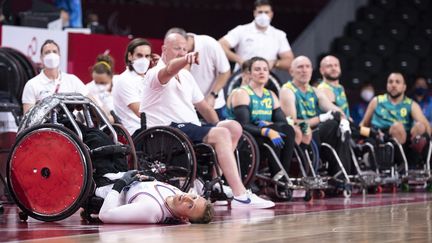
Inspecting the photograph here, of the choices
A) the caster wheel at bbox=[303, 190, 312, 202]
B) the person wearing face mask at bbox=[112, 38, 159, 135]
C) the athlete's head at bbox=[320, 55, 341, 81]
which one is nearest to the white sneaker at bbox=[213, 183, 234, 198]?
the person wearing face mask at bbox=[112, 38, 159, 135]

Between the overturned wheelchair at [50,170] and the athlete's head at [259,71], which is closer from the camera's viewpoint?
the overturned wheelchair at [50,170]

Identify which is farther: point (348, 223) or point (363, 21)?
point (363, 21)

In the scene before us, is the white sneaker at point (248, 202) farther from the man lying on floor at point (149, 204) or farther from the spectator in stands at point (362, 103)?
the spectator in stands at point (362, 103)

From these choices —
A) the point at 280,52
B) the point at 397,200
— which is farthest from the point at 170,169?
the point at 280,52

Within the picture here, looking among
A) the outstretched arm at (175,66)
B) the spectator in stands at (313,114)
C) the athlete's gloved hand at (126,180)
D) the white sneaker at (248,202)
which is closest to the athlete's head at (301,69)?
the spectator in stands at (313,114)

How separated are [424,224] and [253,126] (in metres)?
2.83

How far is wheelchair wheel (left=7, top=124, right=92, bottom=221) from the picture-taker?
18.6 feet

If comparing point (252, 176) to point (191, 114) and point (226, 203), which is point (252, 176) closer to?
point (226, 203)

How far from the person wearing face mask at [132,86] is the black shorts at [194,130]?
0.75m

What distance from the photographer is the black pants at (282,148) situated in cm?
819

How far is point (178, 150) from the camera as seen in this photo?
686 centimetres

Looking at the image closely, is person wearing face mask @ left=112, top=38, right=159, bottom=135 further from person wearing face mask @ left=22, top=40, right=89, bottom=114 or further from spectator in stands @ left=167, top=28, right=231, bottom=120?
spectator in stands @ left=167, top=28, right=231, bottom=120

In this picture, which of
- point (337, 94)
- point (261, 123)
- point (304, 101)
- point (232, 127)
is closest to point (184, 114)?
point (232, 127)

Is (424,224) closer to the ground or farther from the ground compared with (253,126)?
closer to the ground
